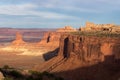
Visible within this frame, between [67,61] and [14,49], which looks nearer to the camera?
[67,61]

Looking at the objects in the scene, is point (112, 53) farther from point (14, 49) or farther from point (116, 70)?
point (14, 49)

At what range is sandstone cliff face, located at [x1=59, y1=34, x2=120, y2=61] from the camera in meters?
54.5

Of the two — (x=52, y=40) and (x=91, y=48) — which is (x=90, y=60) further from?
(x=52, y=40)

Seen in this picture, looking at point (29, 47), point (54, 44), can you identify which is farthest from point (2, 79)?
point (29, 47)

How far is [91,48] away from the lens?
59.1 meters

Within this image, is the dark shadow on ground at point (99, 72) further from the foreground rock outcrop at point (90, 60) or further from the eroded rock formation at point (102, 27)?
the eroded rock formation at point (102, 27)

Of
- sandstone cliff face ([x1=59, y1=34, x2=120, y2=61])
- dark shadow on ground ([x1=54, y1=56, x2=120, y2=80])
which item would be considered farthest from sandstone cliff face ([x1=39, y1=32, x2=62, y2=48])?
dark shadow on ground ([x1=54, y1=56, x2=120, y2=80])

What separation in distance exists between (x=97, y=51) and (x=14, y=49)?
311 ft

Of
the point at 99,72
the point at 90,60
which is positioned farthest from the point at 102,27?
the point at 99,72

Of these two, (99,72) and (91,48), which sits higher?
(91,48)

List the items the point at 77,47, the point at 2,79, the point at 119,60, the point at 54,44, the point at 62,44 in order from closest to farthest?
1. the point at 2,79
2. the point at 119,60
3. the point at 77,47
4. the point at 62,44
5. the point at 54,44

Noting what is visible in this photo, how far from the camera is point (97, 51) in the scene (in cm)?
5747

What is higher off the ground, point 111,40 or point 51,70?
point 111,40

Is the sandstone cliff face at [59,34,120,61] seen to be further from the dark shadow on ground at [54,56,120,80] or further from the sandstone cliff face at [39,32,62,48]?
the sandstone cliff face at [39,32,62,48]
